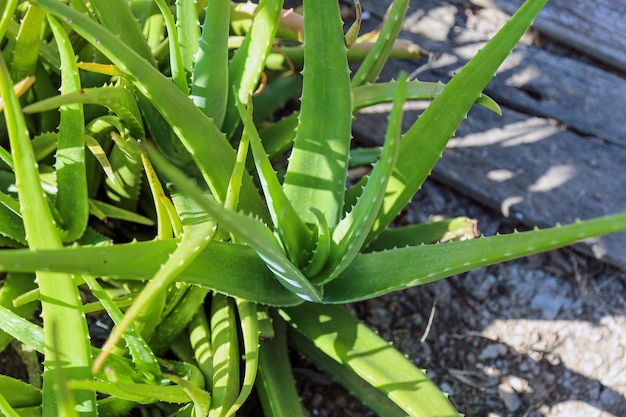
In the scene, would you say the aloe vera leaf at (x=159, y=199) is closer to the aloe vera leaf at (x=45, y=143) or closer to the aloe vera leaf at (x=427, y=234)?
the aloe vera leaf at (x=45, y=143)

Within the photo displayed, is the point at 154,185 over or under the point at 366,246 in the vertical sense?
over

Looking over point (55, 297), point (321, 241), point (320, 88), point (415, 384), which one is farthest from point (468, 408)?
point (55, 297)

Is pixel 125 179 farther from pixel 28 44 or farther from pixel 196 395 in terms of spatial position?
pixel 196 395

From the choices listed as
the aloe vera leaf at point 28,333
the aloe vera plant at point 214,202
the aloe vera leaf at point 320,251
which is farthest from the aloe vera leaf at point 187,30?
the aloe vera leaf at point 28,333

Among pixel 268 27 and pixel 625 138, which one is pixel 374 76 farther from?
pixel 625 138

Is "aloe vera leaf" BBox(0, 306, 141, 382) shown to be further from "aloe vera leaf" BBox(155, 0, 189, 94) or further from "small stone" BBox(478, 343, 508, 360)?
"small stone" BBox(478, 343, 508, 360)

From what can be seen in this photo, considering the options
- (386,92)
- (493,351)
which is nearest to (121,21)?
(386,92)

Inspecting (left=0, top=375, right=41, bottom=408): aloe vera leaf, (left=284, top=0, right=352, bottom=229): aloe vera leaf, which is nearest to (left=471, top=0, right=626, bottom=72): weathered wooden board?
(left=284, top=0, right=352, bottom=229): aloe vera leaf
